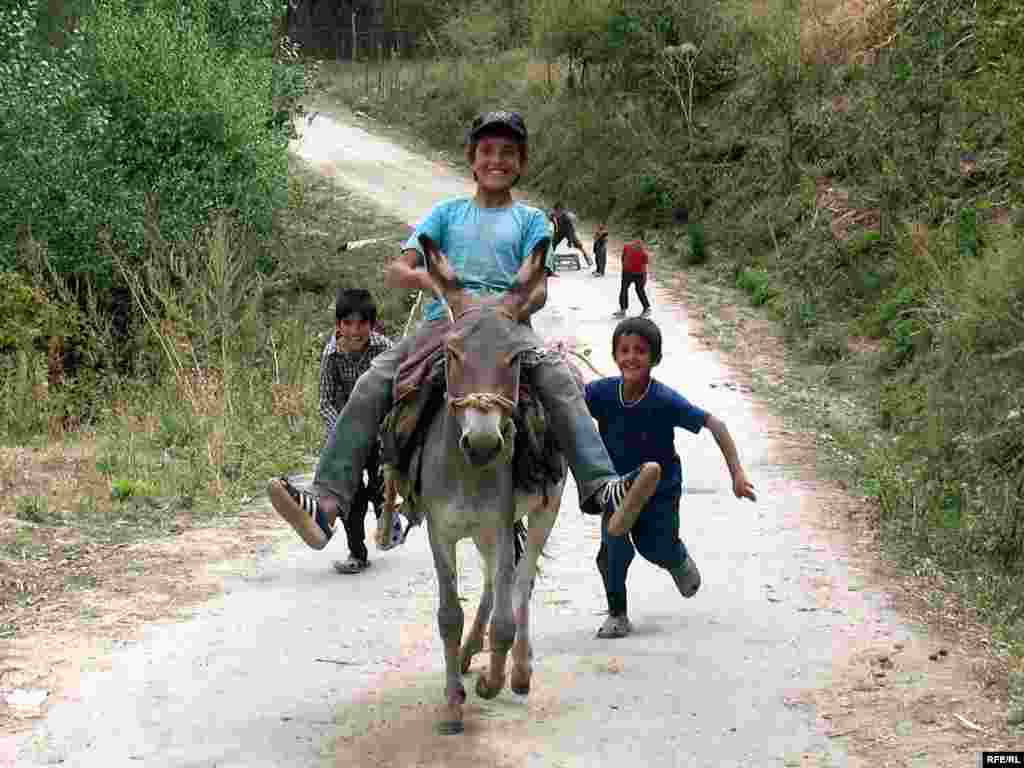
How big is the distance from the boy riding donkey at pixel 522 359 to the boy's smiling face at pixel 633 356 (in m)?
0.98

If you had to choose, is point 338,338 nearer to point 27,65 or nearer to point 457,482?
point 457,482

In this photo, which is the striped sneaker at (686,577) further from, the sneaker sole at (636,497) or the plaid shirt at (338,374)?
the plaid shirt at (338,374)

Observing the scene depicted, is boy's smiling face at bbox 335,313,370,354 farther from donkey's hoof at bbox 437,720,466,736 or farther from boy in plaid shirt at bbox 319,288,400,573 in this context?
donkey's hoof at bbox 437,720,466,736

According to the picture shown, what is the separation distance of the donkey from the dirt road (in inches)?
14.3

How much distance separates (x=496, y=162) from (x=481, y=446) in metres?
1.84

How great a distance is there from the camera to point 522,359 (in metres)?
6.66

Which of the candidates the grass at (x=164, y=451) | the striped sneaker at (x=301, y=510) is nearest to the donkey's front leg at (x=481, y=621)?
the striped sneaker at (x=301, y=510)

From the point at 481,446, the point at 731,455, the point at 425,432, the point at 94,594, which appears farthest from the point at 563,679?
the point at 94,594

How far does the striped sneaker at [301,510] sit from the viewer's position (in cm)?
655

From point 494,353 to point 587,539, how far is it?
212 inches

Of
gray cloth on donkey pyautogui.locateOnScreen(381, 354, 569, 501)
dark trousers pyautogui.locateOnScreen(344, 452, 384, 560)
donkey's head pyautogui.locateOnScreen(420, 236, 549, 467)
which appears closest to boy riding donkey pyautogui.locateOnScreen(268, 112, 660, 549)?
gray cloth on donkey pyautogui.locateOnScreen(381, 354, 569, 501)

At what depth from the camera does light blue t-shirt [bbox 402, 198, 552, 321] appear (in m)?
6.91

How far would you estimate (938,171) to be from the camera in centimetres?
2275

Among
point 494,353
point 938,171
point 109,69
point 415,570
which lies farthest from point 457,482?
point 109,69
